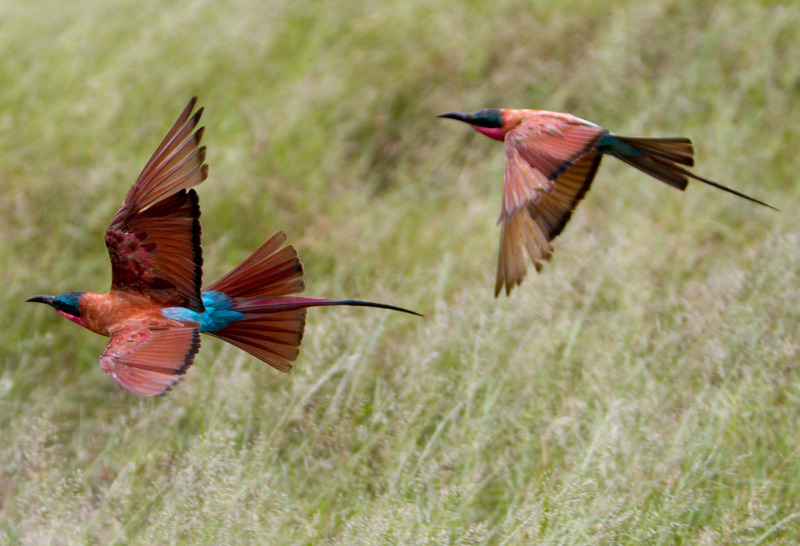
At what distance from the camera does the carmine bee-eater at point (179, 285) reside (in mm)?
2463

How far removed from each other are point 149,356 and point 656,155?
5.08 ft

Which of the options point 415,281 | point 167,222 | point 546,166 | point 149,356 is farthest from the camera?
point 415,281

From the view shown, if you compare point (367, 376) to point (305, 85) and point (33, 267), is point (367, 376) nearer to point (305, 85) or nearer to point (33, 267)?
point (33, 267)

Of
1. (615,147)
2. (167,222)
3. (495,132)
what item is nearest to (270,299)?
(167,222)

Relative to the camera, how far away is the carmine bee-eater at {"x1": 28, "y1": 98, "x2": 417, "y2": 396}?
246cm

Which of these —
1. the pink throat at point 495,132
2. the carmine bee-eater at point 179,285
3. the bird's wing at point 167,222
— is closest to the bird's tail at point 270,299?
the carmine bee-eater at point 179,285

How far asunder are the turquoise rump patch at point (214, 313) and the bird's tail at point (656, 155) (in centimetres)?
111

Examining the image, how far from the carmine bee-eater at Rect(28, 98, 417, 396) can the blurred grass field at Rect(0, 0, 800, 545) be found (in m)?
0.32

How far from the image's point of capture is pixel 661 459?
106 inches

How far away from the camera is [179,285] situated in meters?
2.56

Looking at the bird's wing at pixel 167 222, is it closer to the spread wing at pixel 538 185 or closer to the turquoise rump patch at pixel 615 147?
the spread wing at pixel 538 185

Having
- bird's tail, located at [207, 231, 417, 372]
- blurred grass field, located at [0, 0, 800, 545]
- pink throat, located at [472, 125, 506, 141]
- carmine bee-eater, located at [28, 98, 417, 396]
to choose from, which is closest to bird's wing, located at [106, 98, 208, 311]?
carmine bee-eater, located at [28, 98, 417, 396]

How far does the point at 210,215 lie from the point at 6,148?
0.82 meters

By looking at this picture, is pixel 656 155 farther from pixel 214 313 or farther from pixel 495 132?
pixel 214 313
